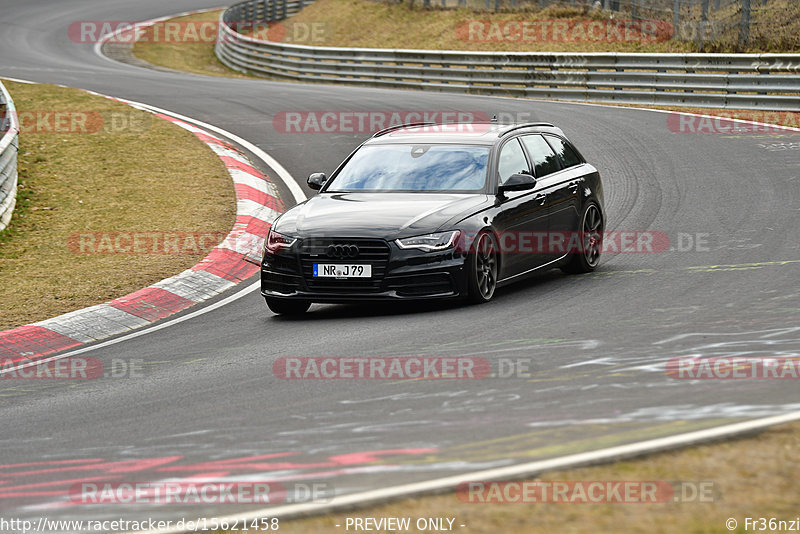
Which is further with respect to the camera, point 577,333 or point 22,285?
point 22,285

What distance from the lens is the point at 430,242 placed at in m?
9.70

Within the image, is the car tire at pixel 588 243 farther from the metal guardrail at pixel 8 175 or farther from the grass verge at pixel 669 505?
the metal guardrail at pixel 8 175

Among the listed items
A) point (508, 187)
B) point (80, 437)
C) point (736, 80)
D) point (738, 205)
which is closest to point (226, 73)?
point (736, 80)

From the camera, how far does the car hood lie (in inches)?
384

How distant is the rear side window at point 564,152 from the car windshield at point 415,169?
127 cm

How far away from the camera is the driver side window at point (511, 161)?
35.8 feet

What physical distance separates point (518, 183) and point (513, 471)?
18.5ft

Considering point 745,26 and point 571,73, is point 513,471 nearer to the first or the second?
point 571,73

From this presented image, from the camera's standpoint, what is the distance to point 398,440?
19.2 ft

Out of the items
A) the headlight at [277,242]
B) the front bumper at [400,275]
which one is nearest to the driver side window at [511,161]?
the front bumper at [400,275]

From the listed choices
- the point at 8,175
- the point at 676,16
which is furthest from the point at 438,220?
the point at 676,16

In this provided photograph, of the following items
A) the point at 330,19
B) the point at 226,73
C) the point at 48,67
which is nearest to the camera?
the point at 48,67

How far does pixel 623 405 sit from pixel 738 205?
28.5ft

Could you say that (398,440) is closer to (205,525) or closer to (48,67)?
(205,525)
